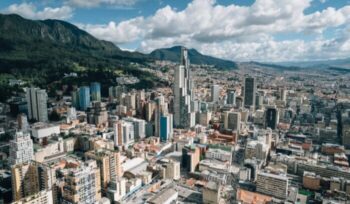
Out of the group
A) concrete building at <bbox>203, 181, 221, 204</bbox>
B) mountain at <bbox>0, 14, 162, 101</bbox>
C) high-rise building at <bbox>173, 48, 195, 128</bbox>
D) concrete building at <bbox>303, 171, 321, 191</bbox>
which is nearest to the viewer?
concrete building at <bbox>203, 181, 221, 204</bbox>

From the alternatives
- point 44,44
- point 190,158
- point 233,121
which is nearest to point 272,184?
point 190,158

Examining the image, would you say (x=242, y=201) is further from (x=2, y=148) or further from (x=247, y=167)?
(x=2, y=148)

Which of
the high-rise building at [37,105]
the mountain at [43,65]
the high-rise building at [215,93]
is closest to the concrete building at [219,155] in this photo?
the high-rise building at [37,105]

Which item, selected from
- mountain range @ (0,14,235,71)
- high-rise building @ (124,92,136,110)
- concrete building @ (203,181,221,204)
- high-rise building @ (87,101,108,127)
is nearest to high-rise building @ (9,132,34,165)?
high-rise building @ (87,101,108,127)

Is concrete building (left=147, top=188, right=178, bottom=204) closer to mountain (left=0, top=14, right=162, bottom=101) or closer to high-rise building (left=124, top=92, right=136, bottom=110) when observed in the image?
high-rise building (left=124, top=92, right=136, bottom=110)

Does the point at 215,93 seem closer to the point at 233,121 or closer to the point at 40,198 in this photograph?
the point at 233,121
